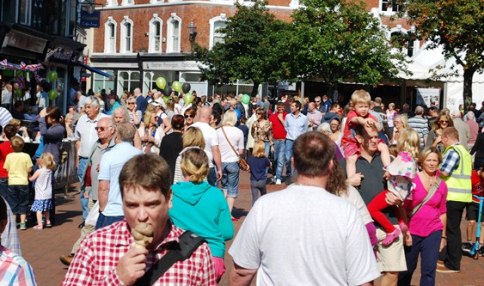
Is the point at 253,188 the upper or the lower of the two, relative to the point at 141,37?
lower

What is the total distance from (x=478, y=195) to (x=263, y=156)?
4016mm

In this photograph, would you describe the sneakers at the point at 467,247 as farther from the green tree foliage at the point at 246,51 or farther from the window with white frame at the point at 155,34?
the window with white frame at the point at 155,34

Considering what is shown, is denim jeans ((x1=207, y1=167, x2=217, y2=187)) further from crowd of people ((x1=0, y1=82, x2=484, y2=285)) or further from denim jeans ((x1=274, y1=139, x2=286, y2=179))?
denim jeans ((x1=274, y1=139, x2=286, y2=179))

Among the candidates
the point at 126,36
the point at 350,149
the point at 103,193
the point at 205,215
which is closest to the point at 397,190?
the point at 350,149

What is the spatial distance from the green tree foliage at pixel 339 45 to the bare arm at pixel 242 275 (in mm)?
35292

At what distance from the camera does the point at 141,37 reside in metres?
62.1

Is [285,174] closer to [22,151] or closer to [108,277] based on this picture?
[22,151]

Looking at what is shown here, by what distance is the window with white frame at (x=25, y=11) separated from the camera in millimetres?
32406

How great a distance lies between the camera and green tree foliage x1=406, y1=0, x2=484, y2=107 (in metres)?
31.9

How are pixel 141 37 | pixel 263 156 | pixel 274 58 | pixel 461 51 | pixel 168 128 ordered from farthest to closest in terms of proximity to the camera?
pixel 141 37 → pixel 274 58 → pixel 461 51 → pixel 168 128 → pixel 263 156

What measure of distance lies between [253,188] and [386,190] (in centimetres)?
824

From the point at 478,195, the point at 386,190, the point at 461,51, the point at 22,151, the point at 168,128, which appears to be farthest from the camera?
the point at 461,51

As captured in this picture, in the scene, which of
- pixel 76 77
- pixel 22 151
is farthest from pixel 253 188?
pixel 76 77

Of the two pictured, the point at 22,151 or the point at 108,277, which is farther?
the point at 22,151
